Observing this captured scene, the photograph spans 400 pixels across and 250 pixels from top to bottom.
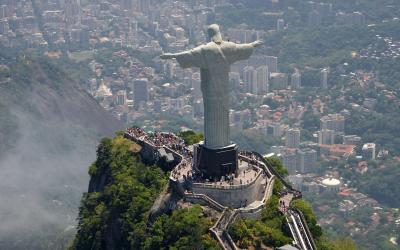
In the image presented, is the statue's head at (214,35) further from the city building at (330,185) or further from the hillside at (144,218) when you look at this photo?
the city building at (330,185)

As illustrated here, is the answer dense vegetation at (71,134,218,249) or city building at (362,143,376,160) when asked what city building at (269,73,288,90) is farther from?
dense vegetation at (71,134,218,249)

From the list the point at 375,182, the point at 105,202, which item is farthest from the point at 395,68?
the point at 105,202

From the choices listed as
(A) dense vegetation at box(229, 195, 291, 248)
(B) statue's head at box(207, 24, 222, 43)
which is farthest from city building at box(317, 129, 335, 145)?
(A) dense vegetation at box(229, 195, 291, 248)

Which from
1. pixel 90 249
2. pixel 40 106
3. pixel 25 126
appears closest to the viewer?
pixel 90 249

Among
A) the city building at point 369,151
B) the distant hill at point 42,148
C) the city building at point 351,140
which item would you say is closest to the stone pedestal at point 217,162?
the distant hill at point 42,148

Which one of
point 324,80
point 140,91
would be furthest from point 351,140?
point 140,91

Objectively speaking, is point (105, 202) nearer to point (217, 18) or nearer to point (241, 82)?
point (241, 82)
